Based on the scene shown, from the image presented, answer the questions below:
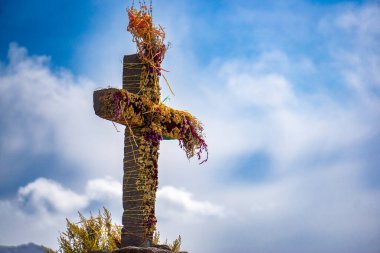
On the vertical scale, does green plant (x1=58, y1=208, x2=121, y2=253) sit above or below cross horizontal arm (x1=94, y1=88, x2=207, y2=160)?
below

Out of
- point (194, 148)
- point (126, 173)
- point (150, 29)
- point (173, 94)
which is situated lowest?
point (126, 173)

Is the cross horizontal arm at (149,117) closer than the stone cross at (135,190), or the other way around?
the cross horizontal arm at (149,117)

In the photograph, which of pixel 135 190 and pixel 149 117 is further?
pixel 149 117

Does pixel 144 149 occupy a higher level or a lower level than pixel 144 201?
higher

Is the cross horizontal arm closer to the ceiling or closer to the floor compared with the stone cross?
closer to the ceiling

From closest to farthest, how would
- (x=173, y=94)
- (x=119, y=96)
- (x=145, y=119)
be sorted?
(x=119, y=96), (x=145, y=119), (x=173, y=94)

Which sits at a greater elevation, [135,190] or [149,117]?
[149,117]

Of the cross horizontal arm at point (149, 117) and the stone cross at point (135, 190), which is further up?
the cross horizontal arm at point (149, 117)

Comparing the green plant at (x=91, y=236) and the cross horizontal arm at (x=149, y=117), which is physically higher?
the cross horizontal arm at (x=149, y=117)

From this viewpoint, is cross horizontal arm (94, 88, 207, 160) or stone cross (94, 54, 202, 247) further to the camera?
stone cross (94, 54, 202, 247)

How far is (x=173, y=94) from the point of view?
1091 centimetres

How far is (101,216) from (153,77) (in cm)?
295

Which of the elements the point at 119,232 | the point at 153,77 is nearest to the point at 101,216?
the point at 119,232

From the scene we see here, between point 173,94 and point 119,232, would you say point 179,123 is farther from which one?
point 119,232
